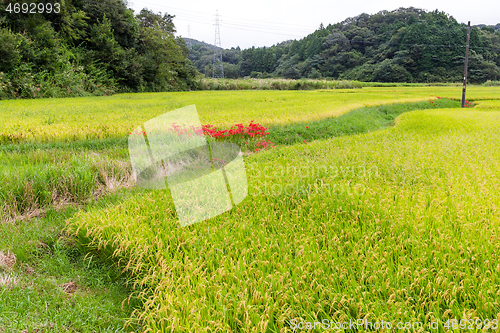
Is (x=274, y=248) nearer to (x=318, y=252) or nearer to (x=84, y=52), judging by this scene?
(x=318, y=252)

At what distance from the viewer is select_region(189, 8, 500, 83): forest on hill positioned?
184 ft

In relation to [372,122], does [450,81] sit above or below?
above

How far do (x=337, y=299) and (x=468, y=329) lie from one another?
0.71 meters

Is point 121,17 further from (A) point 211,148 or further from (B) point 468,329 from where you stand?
(B) point 468,329

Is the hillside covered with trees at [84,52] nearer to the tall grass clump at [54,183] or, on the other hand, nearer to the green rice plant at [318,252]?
the tall grass clump at [54,183]

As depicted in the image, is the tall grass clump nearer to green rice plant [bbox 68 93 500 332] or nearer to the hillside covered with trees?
green rice plant [bbox 68 93 500 332]

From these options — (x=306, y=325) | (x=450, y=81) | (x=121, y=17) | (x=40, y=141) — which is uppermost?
(x=121, y=17)

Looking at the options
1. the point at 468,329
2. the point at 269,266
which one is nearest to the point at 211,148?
the point at 269,266

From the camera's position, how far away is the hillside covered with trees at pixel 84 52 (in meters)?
18.5

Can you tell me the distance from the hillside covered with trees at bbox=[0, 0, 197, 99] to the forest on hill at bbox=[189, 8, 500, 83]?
41640mm

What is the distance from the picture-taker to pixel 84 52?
25594mm

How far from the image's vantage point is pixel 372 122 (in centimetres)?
1252
